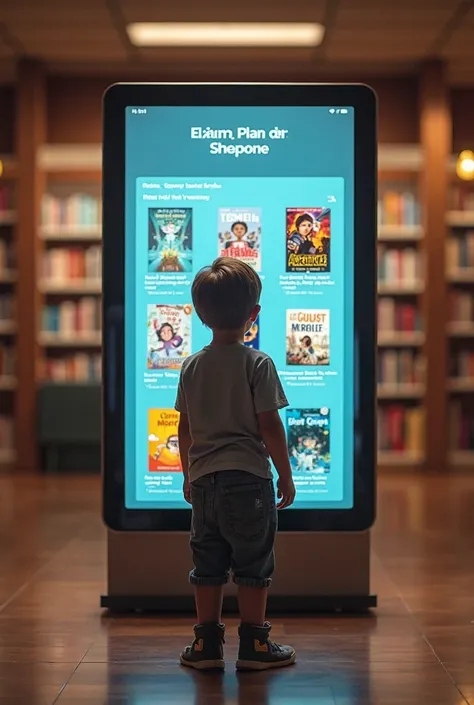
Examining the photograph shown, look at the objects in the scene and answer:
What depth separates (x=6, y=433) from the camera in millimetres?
9930

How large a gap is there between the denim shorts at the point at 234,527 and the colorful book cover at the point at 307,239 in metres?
1.09

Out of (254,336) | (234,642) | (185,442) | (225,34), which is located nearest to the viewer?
(185,442)

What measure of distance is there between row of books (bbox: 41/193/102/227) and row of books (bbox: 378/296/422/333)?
262 centimetres

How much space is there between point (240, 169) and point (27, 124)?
20.2 ft

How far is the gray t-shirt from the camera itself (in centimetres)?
319

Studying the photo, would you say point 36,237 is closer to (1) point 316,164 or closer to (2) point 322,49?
(2) point 322,49

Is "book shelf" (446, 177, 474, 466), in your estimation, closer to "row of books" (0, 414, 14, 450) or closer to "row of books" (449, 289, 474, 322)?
"row of books" (449, 289, 474, 322)

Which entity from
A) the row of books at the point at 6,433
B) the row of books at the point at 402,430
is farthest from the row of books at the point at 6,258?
the row of books at the point at 402,430

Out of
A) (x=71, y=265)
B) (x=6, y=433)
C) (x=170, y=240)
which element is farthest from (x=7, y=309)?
(x=170, y=240)

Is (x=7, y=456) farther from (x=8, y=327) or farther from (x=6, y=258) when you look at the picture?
(x=6, y=258)

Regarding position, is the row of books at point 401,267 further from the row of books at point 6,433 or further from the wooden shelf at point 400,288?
the row of books at point 6,433

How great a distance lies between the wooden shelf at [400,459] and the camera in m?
9.77

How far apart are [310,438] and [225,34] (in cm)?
572

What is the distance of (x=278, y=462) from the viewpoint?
10.4 ft
